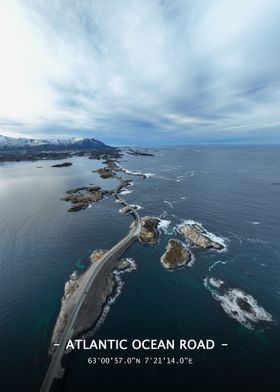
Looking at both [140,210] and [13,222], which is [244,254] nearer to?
[140,210]

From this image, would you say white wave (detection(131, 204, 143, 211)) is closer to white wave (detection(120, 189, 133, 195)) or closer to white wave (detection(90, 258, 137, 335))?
white wave (detection(120, 189, 133, 195))

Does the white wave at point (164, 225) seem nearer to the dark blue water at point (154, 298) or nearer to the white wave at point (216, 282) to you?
the dark blue water at point (154, 298)

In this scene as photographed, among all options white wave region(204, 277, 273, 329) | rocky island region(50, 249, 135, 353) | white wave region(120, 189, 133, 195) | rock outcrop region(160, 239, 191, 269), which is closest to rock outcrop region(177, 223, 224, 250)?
rock outcrop region(160, 239, 191, 269)

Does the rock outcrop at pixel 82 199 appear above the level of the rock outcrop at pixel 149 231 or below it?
below

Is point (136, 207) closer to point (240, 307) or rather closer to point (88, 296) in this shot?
point (88, 296)

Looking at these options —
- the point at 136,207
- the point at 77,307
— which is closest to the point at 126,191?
the point at 136,207

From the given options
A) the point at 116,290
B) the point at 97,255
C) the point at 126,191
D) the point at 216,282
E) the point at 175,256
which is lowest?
the point at 126,191

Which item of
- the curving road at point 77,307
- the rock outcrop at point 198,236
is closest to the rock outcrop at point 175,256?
the rock outcrop at point 198,236
